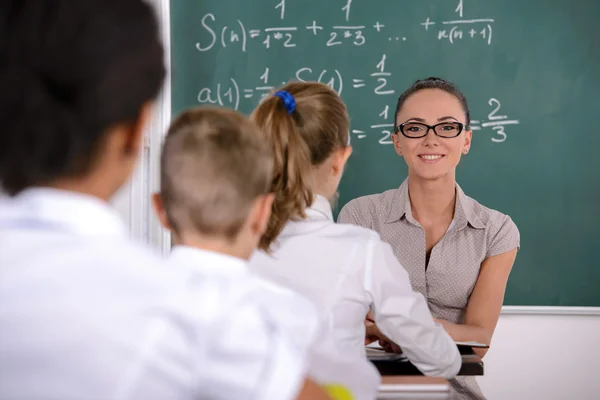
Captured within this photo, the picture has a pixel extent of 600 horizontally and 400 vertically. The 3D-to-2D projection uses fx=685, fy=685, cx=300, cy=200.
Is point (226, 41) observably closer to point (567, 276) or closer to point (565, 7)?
point (565, 7)

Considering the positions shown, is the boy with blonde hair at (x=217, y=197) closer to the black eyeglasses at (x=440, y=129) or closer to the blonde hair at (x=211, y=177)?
the blonde hair at (x=211, y=177)

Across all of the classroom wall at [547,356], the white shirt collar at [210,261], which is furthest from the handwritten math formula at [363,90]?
the white shirt collar at [210,261]

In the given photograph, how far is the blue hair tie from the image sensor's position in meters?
1.71

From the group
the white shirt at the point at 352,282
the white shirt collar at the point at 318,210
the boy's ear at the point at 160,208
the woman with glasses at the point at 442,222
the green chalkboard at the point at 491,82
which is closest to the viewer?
the boy's ear at the point at 160,208

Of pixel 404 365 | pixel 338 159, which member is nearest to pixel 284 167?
pixel 338 159

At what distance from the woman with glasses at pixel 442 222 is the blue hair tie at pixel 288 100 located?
87 centimetres

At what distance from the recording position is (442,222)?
2.48 m

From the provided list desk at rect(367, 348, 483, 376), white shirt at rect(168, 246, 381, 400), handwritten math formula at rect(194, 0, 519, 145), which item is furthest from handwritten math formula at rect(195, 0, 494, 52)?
white shirt at rect(168, 246, 381, 400)

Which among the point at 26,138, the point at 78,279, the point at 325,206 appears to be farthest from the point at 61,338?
the point at 325,206

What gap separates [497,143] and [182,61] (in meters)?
1.48

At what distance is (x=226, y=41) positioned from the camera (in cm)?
315

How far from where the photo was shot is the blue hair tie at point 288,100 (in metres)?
1.71

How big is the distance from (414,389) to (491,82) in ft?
6.38

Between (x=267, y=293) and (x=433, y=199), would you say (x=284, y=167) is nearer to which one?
(x=267, y=293)
